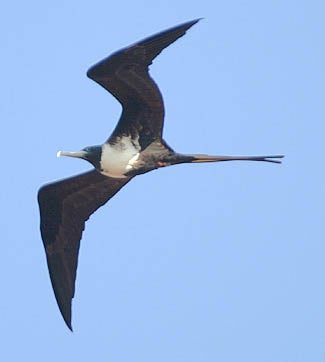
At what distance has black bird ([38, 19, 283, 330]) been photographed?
10.3 m

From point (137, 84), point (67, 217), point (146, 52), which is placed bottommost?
point (67, 217)

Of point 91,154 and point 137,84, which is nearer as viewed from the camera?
point 137,84

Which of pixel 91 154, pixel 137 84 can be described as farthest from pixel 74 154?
pixel 137 84

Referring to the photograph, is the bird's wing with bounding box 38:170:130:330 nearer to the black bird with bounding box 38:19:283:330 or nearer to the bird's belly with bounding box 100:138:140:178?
the black bird with bounding box 38:19:283:330

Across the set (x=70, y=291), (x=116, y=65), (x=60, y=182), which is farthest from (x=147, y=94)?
(x=70, y=291)

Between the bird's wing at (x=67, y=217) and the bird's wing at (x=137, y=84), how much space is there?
2.84 feet

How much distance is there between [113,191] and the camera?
1185 centimetres

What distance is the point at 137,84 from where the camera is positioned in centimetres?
1046

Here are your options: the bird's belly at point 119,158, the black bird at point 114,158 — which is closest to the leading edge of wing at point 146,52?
the black bird at point 114,158

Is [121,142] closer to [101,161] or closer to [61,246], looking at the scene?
[101,161]

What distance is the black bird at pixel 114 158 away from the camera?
10.3m

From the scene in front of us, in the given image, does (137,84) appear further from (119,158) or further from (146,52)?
(119,158)

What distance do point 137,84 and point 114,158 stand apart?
85cm

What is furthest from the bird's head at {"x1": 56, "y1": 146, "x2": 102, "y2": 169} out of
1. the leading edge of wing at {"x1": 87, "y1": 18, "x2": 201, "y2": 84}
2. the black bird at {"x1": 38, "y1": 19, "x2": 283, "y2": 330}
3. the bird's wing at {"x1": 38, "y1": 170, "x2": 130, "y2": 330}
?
the leading edge of wing at {"x1": 87, "y1": 18, "x2": 201, "y2": 84}
